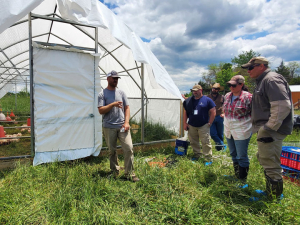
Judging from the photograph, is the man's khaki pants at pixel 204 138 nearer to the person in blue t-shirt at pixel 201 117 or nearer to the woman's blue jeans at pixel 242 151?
the person in blue t-shirt at pixel 201 117

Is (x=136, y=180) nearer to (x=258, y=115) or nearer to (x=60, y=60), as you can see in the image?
(x=258, y=115)

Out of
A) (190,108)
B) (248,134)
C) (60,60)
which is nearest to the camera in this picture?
(248,134)

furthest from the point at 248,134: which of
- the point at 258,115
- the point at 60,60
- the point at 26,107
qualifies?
the point at 26,107

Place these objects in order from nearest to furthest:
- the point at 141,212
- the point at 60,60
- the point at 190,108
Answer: the point at 141,212 → the point at 60,60 → the point at 190,108

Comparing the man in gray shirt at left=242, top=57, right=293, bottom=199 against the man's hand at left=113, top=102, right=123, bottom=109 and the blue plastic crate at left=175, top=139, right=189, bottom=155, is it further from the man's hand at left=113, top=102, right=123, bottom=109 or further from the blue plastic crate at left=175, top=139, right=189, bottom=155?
the blue plastic crate at left=175, top=139, right=189, bottom=155

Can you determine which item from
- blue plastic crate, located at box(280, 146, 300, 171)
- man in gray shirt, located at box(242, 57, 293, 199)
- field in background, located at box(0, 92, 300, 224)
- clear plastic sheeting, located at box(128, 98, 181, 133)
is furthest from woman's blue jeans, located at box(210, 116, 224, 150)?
man in gray shirt, located at box(242, 57, 293, 199)

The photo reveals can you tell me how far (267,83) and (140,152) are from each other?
11.3ft

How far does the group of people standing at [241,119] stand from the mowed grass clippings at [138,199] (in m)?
0.33

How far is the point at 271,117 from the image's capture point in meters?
2.28

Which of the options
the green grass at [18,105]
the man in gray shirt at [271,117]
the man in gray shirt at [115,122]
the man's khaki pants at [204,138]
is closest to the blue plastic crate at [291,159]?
the man in gray shirt at [271,117]

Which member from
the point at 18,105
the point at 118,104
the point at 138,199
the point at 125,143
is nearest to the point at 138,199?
the point at 138,199

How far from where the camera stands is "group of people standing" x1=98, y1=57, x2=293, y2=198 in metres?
2.34

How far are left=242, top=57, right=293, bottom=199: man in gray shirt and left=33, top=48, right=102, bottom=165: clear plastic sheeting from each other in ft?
10.7

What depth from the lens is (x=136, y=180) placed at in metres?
3.27
